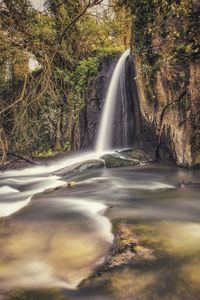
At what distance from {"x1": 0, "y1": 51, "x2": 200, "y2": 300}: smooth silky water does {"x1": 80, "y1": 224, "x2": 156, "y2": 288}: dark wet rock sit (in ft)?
0.17

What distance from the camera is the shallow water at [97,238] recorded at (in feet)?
9.90

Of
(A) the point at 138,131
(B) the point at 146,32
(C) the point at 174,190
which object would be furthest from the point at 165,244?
(A) the point at 138,131

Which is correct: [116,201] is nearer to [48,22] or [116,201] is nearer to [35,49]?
[35,49]

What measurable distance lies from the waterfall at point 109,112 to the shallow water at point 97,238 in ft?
17.8

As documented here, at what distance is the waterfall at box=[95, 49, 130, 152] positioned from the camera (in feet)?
43.2

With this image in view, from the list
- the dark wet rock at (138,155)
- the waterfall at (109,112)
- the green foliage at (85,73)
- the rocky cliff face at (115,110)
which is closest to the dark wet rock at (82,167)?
the dark wet rock at (138,155)

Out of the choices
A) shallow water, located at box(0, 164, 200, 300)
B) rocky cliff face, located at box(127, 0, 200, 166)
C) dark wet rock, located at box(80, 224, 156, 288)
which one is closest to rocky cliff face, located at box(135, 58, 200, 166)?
rocky cliff face, located at box(127, 0, 200, 166)

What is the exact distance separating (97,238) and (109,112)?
951 cm

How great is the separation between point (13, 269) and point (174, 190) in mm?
4040

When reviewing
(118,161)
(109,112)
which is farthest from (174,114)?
(109,112)

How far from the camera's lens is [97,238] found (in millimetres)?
4145

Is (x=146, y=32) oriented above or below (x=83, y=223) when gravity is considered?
above

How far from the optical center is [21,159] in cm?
1347

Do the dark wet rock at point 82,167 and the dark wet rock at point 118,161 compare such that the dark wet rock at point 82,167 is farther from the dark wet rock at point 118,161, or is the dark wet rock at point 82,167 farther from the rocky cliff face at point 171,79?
the rocky cliff face at point 171,79
